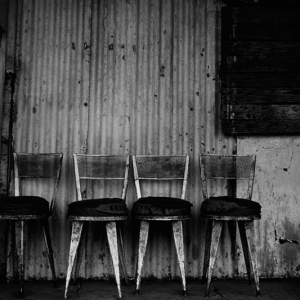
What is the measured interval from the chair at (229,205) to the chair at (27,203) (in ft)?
4.16

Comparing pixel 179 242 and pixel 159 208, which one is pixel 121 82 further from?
pixel 179 242

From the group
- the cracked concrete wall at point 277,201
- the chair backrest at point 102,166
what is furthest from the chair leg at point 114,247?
the cracked concrete wall at point 277,201

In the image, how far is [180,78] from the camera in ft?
13.6

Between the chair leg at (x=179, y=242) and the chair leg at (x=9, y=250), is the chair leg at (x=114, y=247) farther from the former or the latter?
the chair leg at (x=9, y=250)

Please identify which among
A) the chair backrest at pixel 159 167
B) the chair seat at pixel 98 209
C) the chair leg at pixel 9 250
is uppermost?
the chair backrest at pixel 159 167

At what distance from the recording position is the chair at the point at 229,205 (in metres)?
3.35

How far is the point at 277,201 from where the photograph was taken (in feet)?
13.4

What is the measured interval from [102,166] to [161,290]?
1.17 meters

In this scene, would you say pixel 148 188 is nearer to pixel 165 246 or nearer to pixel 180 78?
pixel 165 246

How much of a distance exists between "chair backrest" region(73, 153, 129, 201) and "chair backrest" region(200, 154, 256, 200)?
2.31 feet

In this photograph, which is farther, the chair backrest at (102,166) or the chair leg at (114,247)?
the chair backrest at (102,166)

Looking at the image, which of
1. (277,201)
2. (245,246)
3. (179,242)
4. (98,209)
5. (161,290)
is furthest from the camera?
(277,201)

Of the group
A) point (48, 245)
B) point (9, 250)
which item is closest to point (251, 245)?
point (48, 245)

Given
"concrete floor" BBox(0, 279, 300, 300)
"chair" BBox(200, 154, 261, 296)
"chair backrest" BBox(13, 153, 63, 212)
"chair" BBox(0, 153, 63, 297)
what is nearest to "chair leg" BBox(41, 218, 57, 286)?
→ "chair" BBox(0, 153, 63, 297)
